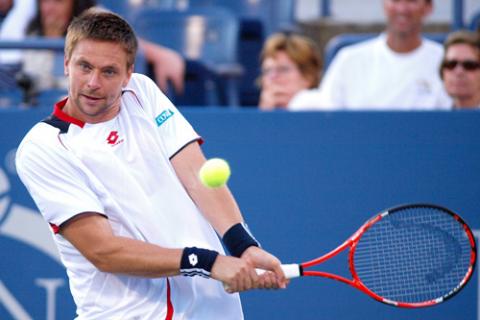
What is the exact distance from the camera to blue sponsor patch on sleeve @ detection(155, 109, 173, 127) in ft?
12.6

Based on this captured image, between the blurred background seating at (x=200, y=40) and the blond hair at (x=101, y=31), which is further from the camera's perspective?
the blurred background seating at (x=200, y=40)

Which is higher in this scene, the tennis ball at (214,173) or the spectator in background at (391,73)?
the tennis ball at (214,173)

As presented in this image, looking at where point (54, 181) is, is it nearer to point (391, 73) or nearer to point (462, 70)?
point (462, 70)

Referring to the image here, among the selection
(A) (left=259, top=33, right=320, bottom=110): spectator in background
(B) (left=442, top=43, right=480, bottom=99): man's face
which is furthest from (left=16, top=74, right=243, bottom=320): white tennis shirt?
(A) (left=259, top=33, right=320, bottom=110): spectator in background

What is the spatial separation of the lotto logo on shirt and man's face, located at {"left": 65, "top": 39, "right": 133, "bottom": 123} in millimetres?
100

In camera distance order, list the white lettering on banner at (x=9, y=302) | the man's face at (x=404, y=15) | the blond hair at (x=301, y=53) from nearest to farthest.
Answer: the white lettering on banner at (x=9, y=302)
the man's face at (x=404, y=15)
the blond hair at (x=301, y=53)

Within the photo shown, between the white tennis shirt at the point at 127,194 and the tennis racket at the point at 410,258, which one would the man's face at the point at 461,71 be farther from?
the white tennis shirt at the point at 127,194

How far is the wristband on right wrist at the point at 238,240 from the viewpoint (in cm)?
368

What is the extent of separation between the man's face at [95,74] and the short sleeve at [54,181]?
0.63ft

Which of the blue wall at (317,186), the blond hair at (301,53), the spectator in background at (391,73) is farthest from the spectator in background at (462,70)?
the blond hair at (301,53)

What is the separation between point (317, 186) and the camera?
5.52 metres

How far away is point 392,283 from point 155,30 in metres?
4.57

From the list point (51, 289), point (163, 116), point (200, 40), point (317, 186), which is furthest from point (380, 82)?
point (163, 116)

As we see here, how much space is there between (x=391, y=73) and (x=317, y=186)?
1.50 meters
